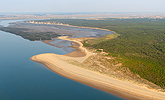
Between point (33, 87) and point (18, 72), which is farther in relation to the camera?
point (18, 72)

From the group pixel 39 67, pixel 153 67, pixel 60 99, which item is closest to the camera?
pixel 60 99

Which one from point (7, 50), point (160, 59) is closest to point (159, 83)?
point (160, 59)

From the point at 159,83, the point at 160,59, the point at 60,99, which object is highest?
the point at 160,59

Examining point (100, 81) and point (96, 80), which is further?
point (96, 80)

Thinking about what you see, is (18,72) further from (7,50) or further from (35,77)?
(7,50)

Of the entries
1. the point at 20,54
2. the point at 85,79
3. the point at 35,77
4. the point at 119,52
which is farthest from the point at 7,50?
the point at 119,52

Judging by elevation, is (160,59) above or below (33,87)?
above

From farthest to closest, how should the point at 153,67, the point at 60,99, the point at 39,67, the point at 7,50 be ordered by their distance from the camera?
the point at 7,50 < the point at 39,67 < the point at 153,67 < the point at 60,99
